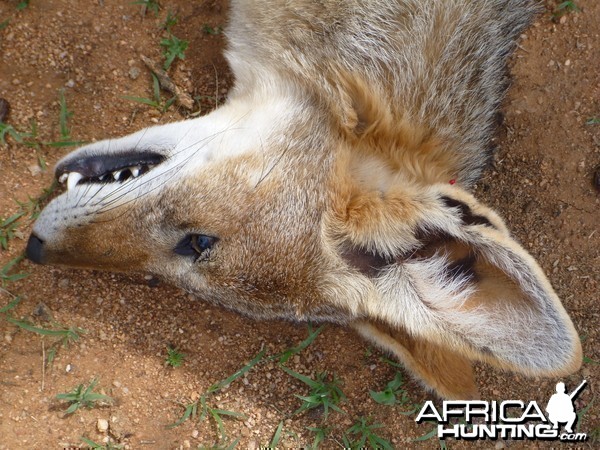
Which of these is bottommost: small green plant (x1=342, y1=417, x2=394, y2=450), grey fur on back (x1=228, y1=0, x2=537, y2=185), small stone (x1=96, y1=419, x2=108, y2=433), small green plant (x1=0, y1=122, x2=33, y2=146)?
small stone (x1=96, y1=419, x2=108, y2=433)

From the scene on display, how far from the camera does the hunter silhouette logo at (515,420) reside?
4477mm

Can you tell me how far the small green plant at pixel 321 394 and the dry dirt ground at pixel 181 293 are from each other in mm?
67

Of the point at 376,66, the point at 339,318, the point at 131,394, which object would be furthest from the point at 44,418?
the point at 376,66

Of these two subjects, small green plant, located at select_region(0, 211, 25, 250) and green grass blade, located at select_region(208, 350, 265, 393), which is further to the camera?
green grass blade, located at select_region(208, 350, 265, 393)

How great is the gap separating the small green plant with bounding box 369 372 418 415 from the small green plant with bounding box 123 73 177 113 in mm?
2802

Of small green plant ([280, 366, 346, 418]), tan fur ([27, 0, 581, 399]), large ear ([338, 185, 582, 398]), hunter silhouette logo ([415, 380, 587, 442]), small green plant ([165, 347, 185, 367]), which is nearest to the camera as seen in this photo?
large ear ([338, 185, 582, 398])

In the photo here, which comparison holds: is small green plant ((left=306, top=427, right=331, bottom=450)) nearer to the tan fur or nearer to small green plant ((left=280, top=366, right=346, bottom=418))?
small green plant ((left=280, top=366, right=346, bottom=418))

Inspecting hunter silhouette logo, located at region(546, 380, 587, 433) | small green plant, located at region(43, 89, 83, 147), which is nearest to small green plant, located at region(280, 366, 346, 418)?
hunter silhouette logo, located at region(546, 380, 587, 433)

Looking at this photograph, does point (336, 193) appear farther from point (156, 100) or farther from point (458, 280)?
point (156, 100)

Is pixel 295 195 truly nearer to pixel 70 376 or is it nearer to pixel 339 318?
pixel 339 318

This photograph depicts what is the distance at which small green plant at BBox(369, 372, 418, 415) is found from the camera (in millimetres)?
4402

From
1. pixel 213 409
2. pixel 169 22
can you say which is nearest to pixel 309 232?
pixel 213 409

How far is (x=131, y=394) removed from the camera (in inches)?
163

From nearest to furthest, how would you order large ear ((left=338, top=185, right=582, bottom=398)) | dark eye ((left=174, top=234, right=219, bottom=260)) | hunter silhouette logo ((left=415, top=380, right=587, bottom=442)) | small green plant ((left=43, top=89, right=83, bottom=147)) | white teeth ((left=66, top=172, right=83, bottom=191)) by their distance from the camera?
large ear ((left=338, top=185, right=582, bottom=398)) < dark eye ((left=174, top=234, right=219, bottom=260)) < white teeth ((left=66, top=172, right=83, bottom=191)) < small green plant ((left=43, top=89, right=83, bottom=147)) < hunter silhouette logo ((left=415, top=380, right=587, bottom=442))
